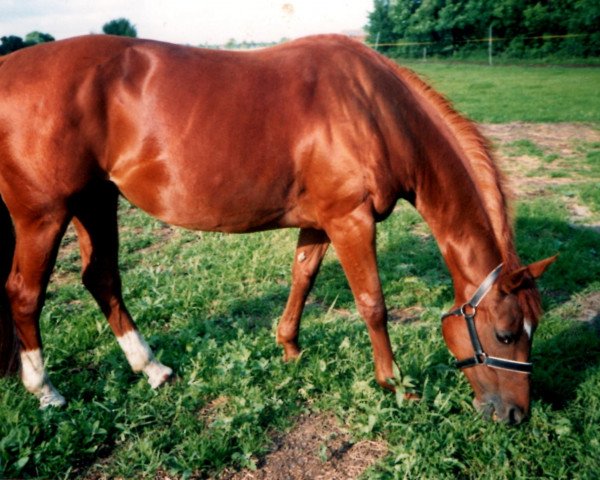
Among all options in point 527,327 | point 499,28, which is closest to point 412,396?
point 527,327

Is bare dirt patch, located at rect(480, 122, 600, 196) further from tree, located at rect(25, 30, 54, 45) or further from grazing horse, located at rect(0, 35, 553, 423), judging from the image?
tree, located at rect(25, 30, 54, 45)

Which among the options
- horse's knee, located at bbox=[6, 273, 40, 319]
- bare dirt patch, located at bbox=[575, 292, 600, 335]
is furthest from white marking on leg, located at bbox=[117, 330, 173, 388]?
bare dirt patch, located at bbox=[575, 292, 600, 335]

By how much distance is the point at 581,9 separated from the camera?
3145 centimetres

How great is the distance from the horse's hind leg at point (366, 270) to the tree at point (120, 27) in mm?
29582

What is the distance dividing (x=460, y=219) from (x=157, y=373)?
6.93 ft

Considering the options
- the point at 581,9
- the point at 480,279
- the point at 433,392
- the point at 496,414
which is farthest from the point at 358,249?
the point at 581,9

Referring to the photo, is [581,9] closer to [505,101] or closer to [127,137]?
[505,101]

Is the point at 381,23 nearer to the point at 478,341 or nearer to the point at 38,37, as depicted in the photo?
the point at 38,37

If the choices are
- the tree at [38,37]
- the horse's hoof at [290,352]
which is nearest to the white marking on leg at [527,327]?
the horse's hoof at [290,352]

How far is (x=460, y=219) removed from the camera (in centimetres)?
291

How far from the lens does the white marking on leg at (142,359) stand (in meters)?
3.21

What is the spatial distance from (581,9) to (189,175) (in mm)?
36801

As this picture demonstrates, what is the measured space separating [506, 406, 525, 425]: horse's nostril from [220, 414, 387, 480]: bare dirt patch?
703mm

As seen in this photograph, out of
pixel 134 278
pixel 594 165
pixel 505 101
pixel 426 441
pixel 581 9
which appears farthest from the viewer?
pixel 581 9
